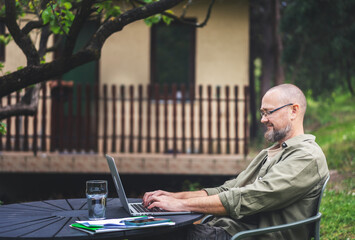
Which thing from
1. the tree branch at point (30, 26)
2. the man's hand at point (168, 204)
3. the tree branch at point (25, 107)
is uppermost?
the tree branch at point (30, 26)

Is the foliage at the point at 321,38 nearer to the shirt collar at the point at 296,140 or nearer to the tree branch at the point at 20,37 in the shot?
the tree branch at the point at 20,37

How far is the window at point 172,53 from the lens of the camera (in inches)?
411

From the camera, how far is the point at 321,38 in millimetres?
11242

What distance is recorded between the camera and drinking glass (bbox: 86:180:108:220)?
9.16 feet

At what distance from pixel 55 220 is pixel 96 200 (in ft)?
0.85

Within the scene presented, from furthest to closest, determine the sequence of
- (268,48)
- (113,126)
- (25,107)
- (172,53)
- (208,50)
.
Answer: (268,48), (172,53), (208,50), (113,126), (25,107)

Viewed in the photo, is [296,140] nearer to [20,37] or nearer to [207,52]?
[20,37]

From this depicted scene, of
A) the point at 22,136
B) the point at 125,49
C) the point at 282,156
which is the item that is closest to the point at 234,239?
the point at 282,156

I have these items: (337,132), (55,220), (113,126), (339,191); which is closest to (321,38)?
(337,132)

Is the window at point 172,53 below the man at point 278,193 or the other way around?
the other way around

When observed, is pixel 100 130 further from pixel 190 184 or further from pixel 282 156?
pixel 282 156

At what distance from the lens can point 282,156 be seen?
3.04 meters

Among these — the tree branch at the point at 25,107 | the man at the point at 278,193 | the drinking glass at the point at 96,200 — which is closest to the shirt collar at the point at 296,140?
the man at the point at 278,193

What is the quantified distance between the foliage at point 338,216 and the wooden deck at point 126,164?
243 cm
